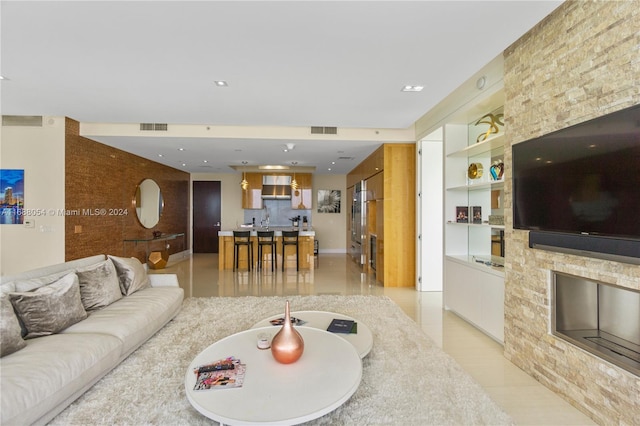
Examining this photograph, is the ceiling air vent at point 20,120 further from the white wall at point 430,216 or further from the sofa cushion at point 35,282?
the white wall at point 430,216

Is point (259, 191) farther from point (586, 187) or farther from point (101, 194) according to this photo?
point (586, 187)

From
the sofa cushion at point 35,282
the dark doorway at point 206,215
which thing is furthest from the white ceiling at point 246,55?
the dark doorway at point 206,215

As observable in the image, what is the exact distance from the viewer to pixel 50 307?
7.97ft

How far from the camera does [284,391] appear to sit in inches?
69.9

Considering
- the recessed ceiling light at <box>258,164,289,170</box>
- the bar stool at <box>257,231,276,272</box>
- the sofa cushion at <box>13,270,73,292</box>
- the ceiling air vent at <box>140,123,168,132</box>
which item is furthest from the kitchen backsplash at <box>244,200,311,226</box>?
the sofa cushion at <box>13,270,73,292</box>

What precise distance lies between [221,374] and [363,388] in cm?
110

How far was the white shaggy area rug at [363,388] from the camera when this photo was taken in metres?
2.00

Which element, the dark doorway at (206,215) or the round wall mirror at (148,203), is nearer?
the round wall mirror at (148,203)

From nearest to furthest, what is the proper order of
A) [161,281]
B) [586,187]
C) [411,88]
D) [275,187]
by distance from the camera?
[586,187] < [411,88] < [161,281] < [275,187]

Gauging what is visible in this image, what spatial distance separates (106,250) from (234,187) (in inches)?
186

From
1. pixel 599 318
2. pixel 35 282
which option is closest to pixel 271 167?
pixel 35 282

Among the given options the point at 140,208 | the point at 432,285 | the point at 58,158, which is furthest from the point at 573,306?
the point at 140,208

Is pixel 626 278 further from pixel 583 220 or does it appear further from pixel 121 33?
pixel 121 33

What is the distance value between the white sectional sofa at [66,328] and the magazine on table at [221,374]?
881 millimetres
